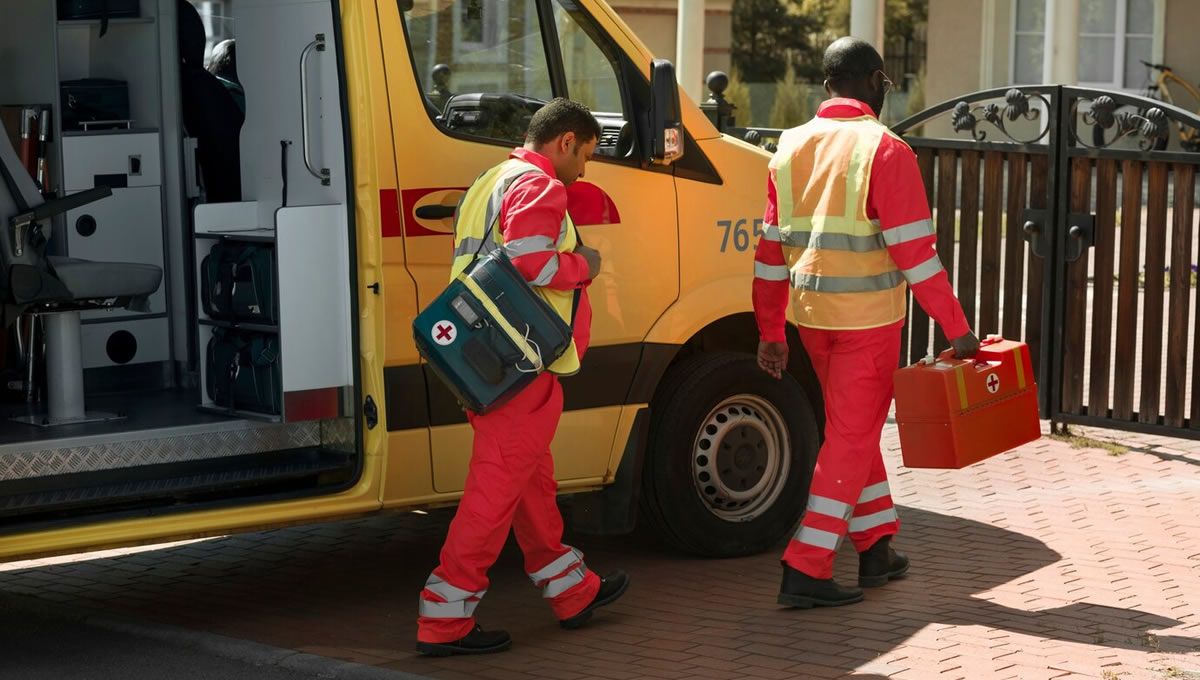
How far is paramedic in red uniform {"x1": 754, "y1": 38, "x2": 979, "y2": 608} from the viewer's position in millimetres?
6129

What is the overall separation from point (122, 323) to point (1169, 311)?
16.1 ft

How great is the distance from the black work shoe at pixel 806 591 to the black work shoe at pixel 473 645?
1.02 meters

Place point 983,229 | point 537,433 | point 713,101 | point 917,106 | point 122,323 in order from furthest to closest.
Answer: point 917,106
point 713,101
point 983,229
point 122,323
point 537,433

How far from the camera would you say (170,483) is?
19.7 ft

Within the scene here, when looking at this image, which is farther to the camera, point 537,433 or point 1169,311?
point 1169,311

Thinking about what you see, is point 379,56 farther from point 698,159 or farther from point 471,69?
point 698,159

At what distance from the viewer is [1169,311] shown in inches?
353

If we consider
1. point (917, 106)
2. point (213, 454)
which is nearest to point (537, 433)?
point (213, 454)

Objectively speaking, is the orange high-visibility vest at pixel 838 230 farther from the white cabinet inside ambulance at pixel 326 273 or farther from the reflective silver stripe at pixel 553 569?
the reflective silver stripe at pixel 553 569

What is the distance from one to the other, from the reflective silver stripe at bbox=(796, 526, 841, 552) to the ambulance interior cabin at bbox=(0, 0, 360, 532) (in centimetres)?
156

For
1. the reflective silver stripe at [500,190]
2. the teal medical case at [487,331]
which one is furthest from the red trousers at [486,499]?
the reflective silver stripe at [500,190]

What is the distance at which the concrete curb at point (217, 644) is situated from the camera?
573 cm

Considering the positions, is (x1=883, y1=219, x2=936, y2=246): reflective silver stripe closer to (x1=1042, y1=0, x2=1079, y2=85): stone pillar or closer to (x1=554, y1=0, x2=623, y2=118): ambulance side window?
(x1=554, y1=0, x2=623, y2=118): ambulance side window

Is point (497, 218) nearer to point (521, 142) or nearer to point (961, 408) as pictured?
point (521, 142)
